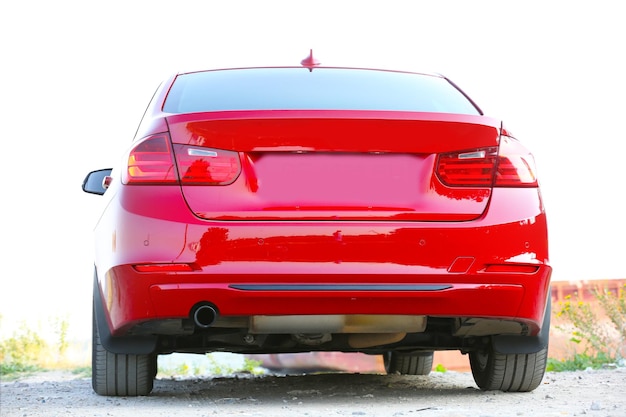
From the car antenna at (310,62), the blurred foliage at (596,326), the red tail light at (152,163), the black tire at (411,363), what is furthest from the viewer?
the blurred foliage at (596,326)

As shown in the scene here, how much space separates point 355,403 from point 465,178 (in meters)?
1.32

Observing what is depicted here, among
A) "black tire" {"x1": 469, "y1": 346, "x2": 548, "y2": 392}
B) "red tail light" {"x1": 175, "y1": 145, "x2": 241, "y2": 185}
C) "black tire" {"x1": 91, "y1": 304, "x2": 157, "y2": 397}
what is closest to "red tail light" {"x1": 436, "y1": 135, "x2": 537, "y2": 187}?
"red tail light" {"x1": 175, "y1": 145, "x2": 241, "y2": 185}

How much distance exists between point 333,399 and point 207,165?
5.34 ft

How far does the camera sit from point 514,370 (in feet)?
15.7

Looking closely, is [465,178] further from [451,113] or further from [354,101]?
[354,101]

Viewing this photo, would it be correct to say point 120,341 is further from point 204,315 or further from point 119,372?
point 204,315

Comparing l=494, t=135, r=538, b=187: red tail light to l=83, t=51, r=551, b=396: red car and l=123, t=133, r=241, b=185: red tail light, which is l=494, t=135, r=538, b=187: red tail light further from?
l=123, t=133, r=241, b=185: red tail light

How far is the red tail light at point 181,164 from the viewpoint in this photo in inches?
153

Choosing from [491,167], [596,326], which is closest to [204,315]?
[491,167]

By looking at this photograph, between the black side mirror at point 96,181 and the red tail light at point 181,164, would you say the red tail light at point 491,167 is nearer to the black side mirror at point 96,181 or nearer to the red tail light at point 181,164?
the red tail light at point 181,164

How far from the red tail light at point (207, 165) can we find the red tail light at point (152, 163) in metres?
0.05

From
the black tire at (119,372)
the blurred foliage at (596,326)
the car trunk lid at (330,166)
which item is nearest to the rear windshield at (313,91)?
the car trunk lid at (330,166)

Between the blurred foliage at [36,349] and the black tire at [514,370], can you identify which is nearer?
the black tire at [514,370]

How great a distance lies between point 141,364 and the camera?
4.71m
